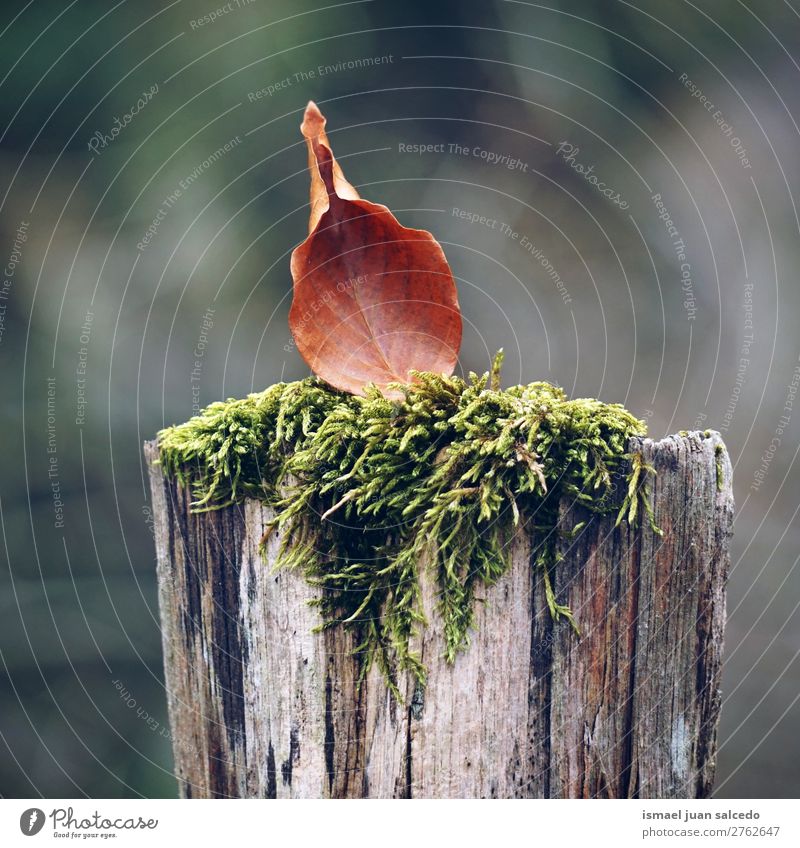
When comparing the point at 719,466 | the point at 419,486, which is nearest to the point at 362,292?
the point at 419,486

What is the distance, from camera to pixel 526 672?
116 centimetres

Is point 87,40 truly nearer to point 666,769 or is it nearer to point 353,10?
point 353,10

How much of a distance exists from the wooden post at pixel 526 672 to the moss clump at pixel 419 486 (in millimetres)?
27

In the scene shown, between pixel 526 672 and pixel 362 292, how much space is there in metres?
0.65

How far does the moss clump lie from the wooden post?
0.09 feet

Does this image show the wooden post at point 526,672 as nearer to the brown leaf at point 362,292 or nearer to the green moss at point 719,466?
the green moss at point 719,466

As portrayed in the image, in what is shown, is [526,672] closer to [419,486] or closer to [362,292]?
[419,486]

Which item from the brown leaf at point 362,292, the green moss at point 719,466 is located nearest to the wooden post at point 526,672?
the green moss at point 719,466

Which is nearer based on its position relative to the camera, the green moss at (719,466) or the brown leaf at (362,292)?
the green moss at (719,466)

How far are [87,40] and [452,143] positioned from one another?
1.35m

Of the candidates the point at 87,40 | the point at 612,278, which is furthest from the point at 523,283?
the point at 87,40

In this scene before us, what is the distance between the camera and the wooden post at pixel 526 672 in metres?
1.14

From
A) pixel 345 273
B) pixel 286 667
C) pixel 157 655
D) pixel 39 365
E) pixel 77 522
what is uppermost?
pixel 39 365

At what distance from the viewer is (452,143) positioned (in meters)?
2.99
